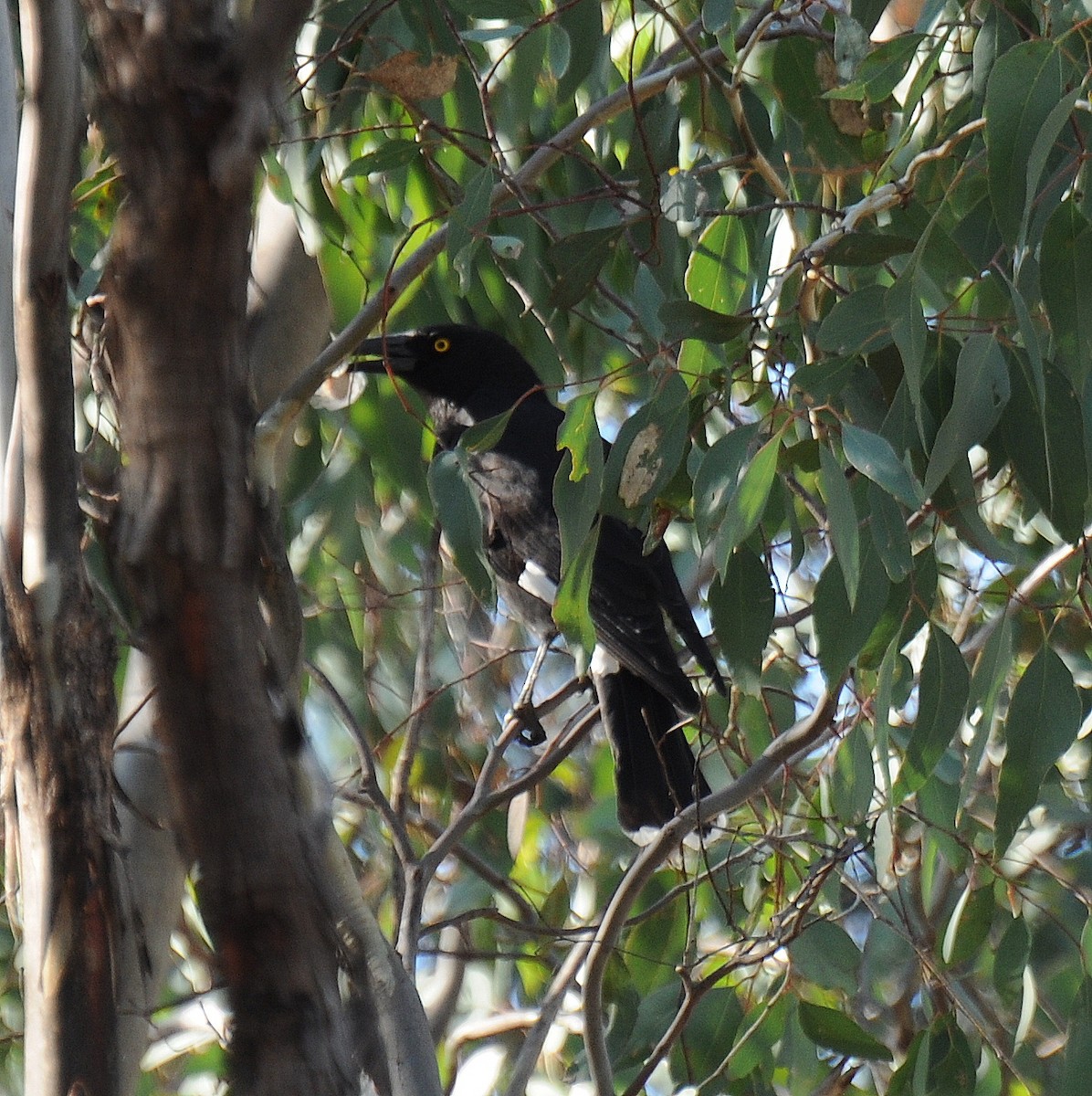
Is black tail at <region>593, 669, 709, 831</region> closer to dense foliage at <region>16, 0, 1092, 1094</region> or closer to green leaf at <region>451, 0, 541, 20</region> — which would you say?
dense foliage at <region>16, 0, 1092, 1094</region>

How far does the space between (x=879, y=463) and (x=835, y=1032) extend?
3.29 ft

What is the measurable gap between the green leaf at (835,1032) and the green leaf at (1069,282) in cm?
94

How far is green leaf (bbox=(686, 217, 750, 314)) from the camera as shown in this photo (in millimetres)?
1822

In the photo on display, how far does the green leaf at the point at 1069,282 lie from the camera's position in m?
1.48

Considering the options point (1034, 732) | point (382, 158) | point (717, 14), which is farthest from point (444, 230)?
point (1034, 732)

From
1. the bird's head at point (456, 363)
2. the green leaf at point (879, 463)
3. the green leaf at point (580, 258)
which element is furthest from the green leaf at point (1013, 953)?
the bird's head at point (456, 363)

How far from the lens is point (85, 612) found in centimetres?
125

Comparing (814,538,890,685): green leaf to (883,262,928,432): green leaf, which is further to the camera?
(814,538,890,685): green leaf

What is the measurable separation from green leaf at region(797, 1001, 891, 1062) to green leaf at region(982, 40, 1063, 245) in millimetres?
1108

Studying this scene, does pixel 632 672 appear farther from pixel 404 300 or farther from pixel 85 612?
pixel 85 612

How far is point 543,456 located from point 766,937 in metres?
1.70

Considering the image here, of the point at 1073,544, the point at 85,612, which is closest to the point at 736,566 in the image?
the point at 1073,544

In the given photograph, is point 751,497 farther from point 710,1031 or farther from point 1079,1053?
point 710,1031

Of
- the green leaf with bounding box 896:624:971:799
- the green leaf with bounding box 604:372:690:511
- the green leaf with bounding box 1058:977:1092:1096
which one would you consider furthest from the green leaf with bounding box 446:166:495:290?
the green leaf with bounding box 1058:977:1092:1096
